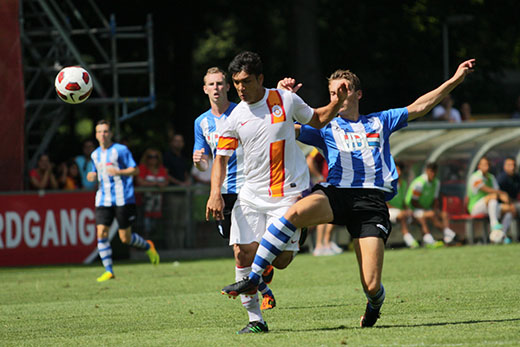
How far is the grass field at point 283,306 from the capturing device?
7453 millimetres

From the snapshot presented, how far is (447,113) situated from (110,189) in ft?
32.5

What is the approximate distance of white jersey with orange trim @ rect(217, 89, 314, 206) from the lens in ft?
25.1

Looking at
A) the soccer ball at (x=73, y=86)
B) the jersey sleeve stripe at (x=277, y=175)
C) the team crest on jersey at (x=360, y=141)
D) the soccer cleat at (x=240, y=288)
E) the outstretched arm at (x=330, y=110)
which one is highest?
the soccer ball at (x=73, y=86)

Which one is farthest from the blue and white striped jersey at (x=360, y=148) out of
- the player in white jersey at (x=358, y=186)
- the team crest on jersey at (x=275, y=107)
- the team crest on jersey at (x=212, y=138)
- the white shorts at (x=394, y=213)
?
the white shorts at (x=394, y=213)

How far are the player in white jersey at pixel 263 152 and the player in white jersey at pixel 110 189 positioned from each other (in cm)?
673

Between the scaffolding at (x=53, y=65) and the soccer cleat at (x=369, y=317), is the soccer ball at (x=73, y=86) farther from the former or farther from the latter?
the scaffolding at (x=53, y=65)

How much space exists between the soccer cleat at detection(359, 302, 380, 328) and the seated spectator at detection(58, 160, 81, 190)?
39.2 ft

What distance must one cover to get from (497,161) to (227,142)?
1292cm

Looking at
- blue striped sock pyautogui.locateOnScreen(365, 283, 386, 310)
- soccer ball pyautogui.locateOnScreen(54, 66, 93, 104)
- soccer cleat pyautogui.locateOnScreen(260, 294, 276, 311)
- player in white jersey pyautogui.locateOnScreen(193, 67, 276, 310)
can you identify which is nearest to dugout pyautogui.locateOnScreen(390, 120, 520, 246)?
soccer ball pyautogui.locateOnScreen(54, 66, 93, 104)

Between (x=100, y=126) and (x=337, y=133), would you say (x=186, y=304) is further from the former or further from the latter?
(x=100, y=126)

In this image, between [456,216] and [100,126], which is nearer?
[100,126]

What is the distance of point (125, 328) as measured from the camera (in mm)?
8453

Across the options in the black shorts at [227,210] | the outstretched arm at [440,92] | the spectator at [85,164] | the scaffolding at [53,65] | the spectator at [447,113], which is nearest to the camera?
the outstretched arm at [440,92]

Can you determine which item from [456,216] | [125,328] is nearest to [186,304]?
[125,328]
